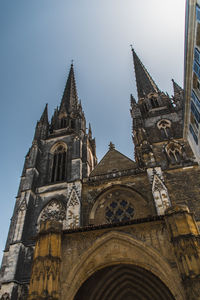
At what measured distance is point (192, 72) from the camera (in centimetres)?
1184

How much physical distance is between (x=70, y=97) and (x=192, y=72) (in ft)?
63.6

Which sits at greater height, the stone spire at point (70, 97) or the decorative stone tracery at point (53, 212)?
the stone spire at point (70, 97)

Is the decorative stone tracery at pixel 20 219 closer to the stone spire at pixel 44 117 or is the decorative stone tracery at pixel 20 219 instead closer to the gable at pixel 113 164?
the gable at pixel 113 164

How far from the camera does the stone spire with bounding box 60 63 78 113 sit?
27.3 meters

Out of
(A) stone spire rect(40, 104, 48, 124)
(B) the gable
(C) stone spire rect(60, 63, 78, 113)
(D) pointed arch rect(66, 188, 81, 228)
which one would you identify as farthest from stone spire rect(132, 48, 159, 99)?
(D) pointed arch rect(66, 188, 81, 228)

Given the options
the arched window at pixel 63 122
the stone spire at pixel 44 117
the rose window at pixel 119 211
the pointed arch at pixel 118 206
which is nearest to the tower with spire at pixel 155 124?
the pointed arch at pixel 118 206

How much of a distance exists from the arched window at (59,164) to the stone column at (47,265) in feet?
38.4

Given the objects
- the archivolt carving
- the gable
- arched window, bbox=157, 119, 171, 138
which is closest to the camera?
the archivolt carving

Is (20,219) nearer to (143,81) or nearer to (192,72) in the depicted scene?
(192,72)

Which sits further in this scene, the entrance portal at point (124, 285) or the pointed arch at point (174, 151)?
the pointed arch at point (174, 151)

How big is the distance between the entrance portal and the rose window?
17.9 feet

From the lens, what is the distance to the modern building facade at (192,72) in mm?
10242

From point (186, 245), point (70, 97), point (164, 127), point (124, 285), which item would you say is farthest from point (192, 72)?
point (70, 97)

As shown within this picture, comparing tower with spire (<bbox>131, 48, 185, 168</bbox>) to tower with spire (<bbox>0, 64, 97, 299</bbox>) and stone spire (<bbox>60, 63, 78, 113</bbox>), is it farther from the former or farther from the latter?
stone spire (<bbox>60, 63, 78, 113</bbox>)
